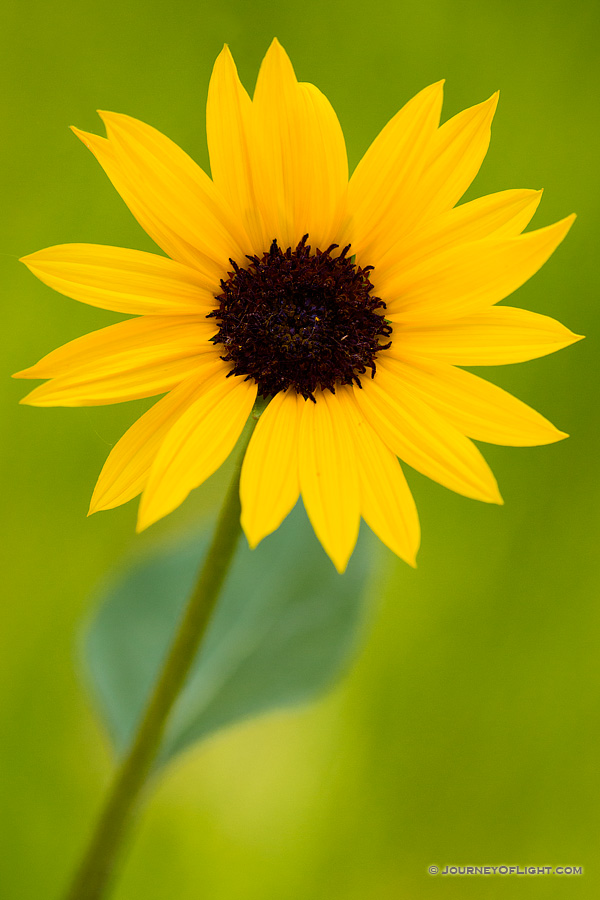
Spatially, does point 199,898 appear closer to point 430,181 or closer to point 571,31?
point 430,181

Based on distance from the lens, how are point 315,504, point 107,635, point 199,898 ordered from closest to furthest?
point 315,504, point 107,635, point 199,898

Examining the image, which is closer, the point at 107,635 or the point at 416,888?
the point at 107,635

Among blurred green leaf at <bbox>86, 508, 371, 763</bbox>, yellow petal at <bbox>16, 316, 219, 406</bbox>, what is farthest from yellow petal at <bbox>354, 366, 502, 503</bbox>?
blurred green leaf at <bbox>86, 508, 371, 763</bbox>

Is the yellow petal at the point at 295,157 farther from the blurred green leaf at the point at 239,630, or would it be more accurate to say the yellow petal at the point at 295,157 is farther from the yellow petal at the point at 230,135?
the blurred green leaf at the point at 239,630

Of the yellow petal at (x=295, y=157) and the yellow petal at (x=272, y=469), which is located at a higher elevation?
the yellow petal at (x=295, y=157)

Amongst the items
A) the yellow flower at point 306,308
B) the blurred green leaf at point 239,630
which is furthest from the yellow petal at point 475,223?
the blurred green leaf at point 239,630

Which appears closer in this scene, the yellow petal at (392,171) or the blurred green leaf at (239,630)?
the yellow petal at (392,171)

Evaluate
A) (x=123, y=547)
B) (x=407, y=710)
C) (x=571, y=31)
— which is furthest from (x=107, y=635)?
(x=571, y=31)

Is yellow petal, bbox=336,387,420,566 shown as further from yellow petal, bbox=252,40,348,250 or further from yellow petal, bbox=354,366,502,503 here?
yellow petal, bbox=252,40,348,250

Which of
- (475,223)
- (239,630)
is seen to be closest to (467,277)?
(475,223)
